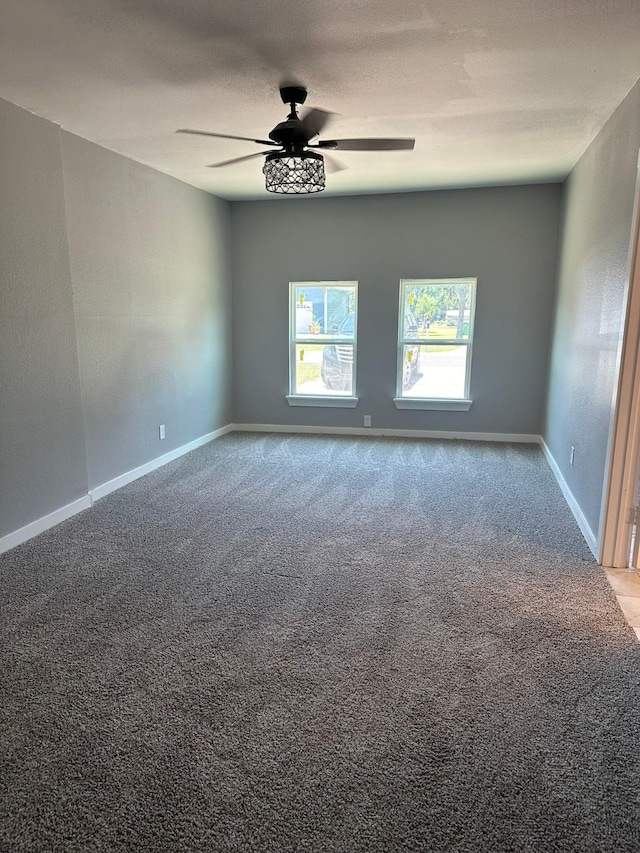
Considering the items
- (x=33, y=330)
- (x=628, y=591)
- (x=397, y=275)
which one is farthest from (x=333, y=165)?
(x=628, y=591)

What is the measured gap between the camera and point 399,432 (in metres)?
5.98

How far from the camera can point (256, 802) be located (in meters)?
1.47

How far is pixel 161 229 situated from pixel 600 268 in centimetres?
353

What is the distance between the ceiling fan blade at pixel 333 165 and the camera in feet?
13.5

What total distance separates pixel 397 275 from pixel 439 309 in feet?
1.93

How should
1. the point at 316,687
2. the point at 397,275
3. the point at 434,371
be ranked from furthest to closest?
the point at 434,371 < the point at 397,275 < the point at 316,687

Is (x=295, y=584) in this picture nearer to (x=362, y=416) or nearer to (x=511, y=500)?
(x=511, y=500)

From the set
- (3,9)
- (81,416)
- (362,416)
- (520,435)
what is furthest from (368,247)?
(3,9)

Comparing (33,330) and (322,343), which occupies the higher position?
(33,330)

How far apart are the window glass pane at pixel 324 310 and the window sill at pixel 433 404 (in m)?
0.92

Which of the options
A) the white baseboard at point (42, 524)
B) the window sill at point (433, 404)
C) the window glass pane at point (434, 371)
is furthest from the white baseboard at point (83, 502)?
the window glass pane at point (434, 371)

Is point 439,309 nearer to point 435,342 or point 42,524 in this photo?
point 435,342

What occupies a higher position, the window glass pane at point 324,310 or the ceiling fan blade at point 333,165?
the ceiling fan blade at point 333,165

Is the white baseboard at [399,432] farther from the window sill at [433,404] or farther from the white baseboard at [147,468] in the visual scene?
the white baseboard at [147,468]
